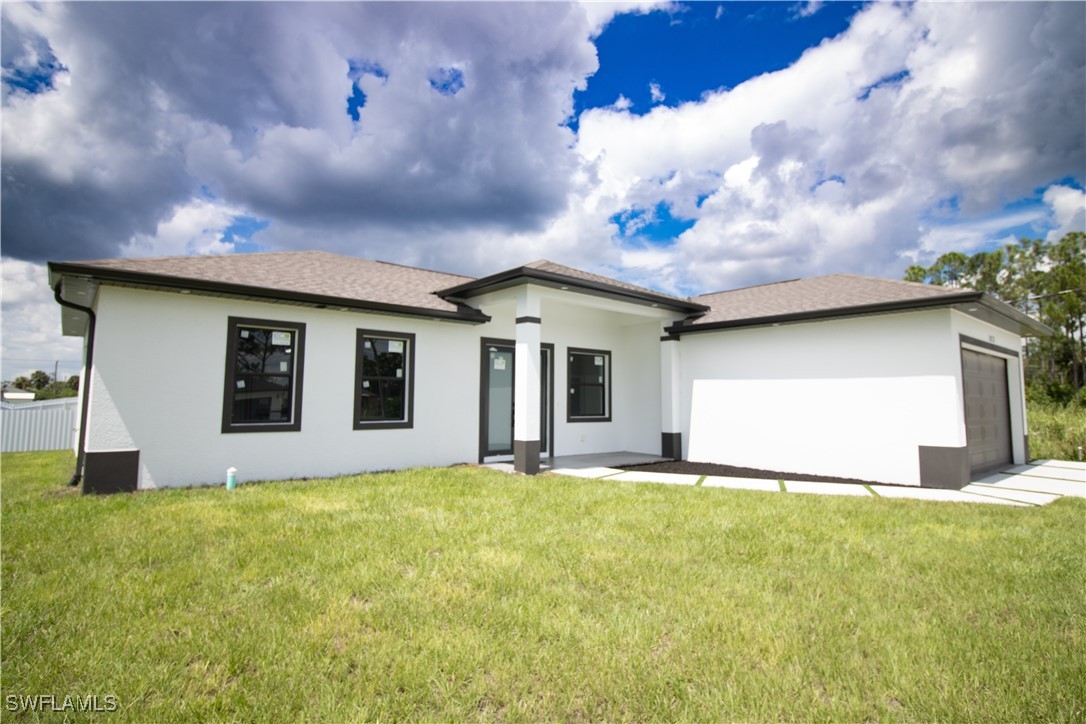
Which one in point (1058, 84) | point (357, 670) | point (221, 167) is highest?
point (1058, 84)

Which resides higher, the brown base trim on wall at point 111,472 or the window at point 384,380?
the window at point 384,380

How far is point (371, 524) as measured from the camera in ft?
16.3

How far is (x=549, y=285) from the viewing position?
8672 millimetres

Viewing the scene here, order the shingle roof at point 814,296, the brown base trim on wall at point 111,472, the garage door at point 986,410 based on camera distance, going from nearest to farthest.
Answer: the brown base trim on wall at point 111,472 → the shingle roof at point 814,296 → the garage door at point 986,410

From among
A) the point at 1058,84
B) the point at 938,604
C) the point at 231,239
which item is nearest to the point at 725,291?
the point at 1058,84

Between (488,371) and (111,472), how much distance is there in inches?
242

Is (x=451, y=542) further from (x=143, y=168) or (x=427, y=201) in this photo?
(x=143, y=168)

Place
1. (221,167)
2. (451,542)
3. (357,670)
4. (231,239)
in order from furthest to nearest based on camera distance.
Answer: (231,239) < (221,167) < (451,542) < (357,670)

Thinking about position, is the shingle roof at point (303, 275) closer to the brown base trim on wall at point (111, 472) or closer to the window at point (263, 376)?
the window at point (263, 376)

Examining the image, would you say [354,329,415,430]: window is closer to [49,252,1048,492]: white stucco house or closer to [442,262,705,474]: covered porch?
[49,252,1048,492]: white stucco house

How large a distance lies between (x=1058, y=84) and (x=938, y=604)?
1321cm

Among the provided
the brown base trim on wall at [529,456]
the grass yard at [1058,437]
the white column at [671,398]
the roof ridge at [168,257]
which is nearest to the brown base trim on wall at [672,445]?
the white column at [671,398]

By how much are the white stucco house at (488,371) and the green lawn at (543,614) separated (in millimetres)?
2060

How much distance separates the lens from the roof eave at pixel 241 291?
616cm
